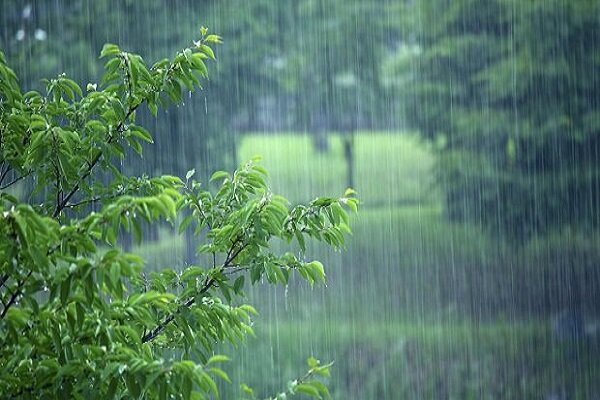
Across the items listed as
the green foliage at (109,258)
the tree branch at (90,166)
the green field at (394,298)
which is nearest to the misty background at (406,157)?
the green field at (394,298)

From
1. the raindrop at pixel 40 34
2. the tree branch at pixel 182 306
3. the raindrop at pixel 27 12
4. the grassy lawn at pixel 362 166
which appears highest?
the raindrop at pixel 27 12

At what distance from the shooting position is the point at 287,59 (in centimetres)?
399

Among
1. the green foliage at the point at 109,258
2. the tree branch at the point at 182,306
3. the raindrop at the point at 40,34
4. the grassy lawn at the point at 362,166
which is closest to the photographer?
the green foliage at the point at 109,258

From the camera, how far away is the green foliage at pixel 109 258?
158 cm

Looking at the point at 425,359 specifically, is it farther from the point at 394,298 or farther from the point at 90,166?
the point at 90,166

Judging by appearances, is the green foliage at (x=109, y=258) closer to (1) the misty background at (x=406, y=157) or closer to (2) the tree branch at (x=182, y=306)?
(2) the tree branch at (x=182, y=306)

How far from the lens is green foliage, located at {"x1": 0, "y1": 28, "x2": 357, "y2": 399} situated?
1.58 meters

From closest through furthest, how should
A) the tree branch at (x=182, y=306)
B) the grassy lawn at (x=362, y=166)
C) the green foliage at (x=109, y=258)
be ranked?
the green foliage at (x=109, y=258) < the tree branch at (x=182, y=306) < the grassy lawn at (x=362, y=166)

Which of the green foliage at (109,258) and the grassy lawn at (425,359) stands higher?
the green foliage at (109,258)

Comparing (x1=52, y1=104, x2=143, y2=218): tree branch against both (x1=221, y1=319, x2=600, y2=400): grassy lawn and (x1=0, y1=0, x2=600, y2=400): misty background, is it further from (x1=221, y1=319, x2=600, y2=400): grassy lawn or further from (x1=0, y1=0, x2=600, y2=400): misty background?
(x1=221, y1=319, x2=600, y2=400): grassy lawn

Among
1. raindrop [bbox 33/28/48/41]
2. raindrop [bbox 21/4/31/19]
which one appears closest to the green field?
raindrop [bbox 33/28/48/41]

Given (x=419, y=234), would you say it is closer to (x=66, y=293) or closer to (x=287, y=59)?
(x=287, y=59)

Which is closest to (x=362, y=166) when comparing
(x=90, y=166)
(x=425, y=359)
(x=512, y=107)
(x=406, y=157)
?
(x=406, y=157)

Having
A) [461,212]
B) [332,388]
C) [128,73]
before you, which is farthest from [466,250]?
[128,73]
